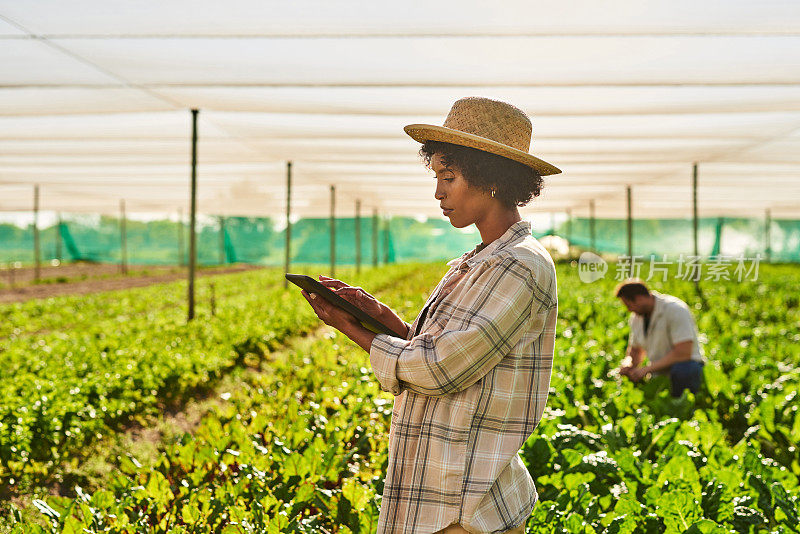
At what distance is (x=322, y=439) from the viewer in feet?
12.3

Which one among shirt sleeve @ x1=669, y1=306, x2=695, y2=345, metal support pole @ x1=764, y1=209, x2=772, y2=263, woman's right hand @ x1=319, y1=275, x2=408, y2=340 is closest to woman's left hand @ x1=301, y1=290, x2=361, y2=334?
woman's right hand @ x1=319, y1=275, x2=408, y2=340

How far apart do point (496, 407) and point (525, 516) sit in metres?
0.37

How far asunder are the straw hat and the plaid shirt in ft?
0.68

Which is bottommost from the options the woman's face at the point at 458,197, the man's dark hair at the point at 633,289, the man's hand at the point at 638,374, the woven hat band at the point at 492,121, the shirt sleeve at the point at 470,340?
A: the man's hand at the point at 638,374

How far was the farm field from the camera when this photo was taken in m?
2.84

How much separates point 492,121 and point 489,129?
0.09 ft

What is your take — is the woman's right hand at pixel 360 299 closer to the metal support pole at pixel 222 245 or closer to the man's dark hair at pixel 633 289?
the man's dark hair at pixel 633 289

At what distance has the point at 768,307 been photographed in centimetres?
1117

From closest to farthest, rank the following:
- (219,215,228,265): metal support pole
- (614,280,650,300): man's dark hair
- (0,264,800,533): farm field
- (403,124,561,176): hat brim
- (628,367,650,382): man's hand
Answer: (403,124,561,176): hat brim, (0,264,800,533): farm field, (628,367,650,382): man's hand, (614,280,650,300): man's dark hair, (219,215,228,265): metal support pole

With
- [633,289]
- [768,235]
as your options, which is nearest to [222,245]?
[768,235]

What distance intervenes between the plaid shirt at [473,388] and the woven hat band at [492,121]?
24cm

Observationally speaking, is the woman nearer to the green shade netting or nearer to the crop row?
the crop row

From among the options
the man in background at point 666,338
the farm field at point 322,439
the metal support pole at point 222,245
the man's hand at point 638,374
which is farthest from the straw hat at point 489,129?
the metal support pole at point 222,245

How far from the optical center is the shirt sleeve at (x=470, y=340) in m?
1.59
